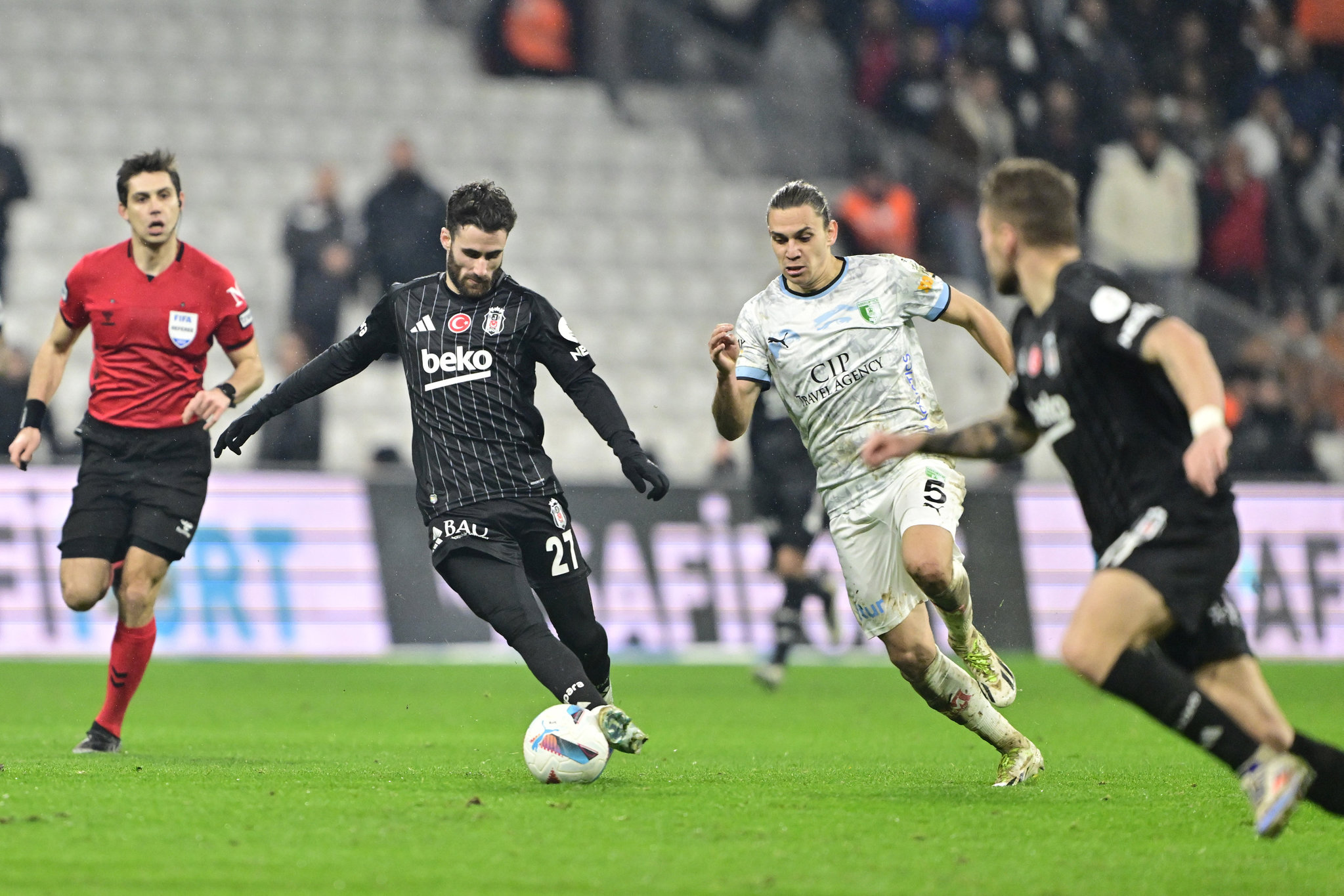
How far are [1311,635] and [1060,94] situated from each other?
6.11 meters

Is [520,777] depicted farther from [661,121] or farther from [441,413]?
[661,121]

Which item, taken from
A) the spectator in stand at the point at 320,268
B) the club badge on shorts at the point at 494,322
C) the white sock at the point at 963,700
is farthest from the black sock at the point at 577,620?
the spectator in stand at the point at 320,268

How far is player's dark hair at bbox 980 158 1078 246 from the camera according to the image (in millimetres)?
4965

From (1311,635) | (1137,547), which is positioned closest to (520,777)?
(1137,547)

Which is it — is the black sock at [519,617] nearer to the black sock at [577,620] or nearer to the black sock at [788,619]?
the black sock at [577,620]

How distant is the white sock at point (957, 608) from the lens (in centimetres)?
652

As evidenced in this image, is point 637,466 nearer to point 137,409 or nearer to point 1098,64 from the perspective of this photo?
point 137,409

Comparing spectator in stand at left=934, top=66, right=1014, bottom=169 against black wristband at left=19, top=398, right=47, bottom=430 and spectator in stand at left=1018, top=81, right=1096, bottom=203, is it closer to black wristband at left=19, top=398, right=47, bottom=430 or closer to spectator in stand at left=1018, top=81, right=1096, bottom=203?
spectator in stand at left=1018, top=81, right=1096, bottom=203

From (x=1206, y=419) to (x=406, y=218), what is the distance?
1169 centimetres

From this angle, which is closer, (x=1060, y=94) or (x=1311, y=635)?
(x=1311, y=635)

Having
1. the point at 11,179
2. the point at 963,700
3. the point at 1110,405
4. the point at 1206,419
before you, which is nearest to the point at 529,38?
the point at 11,179

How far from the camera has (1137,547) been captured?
4.74 metres

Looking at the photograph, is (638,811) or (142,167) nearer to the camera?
(638,811)

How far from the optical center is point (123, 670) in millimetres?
7469
